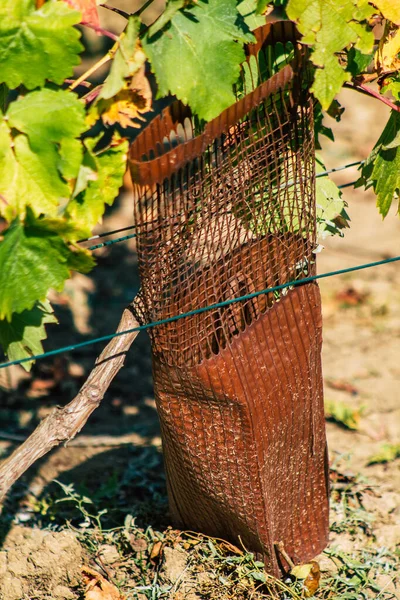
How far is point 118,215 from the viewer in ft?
18.0

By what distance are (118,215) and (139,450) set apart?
2638 mm

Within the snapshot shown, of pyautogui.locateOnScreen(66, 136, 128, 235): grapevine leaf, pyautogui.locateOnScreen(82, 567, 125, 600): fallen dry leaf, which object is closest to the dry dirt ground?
pyautogui.locateOnScreen(82, 567, 125, 600): fallen dry leaf

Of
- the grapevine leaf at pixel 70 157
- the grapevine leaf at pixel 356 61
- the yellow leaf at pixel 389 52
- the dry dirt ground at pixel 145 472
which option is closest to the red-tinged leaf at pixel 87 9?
the grapevine leaf at pixel 70 157

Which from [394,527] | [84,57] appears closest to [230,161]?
[394,527]

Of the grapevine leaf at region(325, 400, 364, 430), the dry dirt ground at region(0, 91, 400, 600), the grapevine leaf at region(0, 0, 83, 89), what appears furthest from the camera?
the grapevine leaf at region(325, 400, 364, 430)

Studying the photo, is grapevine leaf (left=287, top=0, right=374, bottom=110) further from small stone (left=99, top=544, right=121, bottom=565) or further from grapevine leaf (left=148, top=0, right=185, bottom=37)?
small stone (left=99, top=544, right=121, bottom=565)

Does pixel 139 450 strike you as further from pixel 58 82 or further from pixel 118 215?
pixel 118 215

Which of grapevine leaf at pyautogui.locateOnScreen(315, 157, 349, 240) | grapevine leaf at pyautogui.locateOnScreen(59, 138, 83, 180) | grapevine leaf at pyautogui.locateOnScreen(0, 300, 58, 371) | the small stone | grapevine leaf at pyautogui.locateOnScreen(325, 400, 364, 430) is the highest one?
grapevine leaf at pyautogui.locateOnScreen(59, 138, 83, 180)

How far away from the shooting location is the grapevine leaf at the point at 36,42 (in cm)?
163

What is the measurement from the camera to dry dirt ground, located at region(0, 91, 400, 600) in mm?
2334

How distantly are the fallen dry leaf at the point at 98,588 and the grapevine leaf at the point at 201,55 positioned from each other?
4.82 feet

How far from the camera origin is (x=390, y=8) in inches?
73.9

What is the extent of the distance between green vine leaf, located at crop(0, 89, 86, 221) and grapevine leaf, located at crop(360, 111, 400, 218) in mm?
902

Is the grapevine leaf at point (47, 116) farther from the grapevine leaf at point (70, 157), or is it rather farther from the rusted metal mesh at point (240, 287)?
the rusted metal mesh at point (240, 287)
